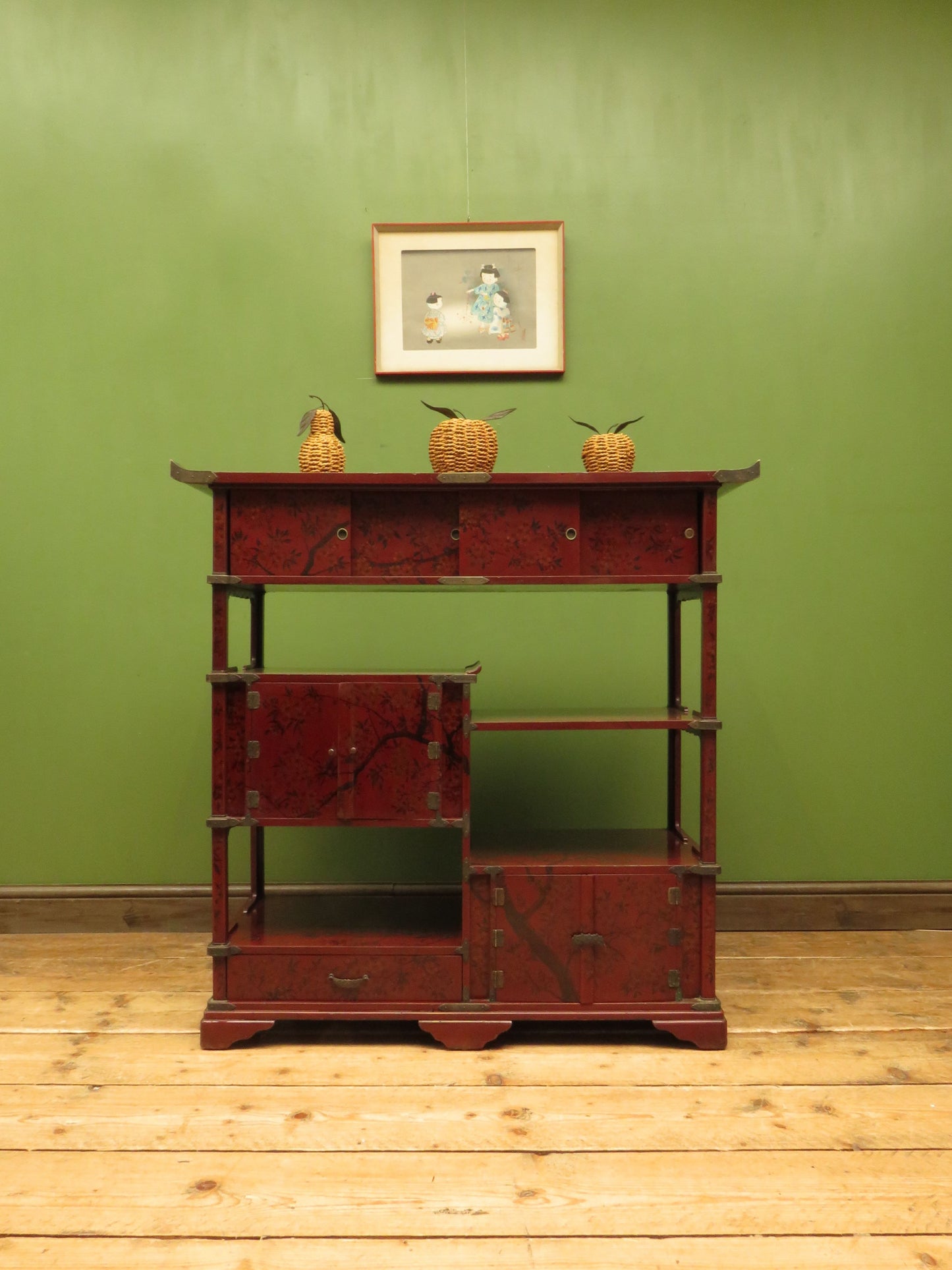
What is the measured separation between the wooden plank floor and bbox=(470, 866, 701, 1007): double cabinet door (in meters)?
0.13

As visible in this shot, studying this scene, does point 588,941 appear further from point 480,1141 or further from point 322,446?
point 322,446

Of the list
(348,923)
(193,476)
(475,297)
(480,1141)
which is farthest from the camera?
(475,297)

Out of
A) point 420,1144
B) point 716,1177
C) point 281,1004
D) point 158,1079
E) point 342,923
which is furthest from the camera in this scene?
point 342,923

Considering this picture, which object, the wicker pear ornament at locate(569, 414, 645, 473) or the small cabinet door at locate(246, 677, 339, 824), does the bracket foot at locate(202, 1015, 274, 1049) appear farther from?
the wicker pear ornament at locate(569, 414, 645, 473)

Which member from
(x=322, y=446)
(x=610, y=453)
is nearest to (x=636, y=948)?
(x=610, y=453)

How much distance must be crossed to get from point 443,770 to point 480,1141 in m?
0.74

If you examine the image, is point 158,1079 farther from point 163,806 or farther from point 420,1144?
point 163,806

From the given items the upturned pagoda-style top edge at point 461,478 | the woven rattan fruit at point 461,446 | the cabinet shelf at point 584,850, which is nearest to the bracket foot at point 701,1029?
the cabinet shelf at point 584,850

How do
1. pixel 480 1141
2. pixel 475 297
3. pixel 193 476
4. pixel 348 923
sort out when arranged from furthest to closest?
pixel 475 297 → pixel 348 923 → pixel 193 476 → pixel 480 1141

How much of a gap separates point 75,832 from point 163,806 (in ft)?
0.93

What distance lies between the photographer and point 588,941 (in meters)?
1.96

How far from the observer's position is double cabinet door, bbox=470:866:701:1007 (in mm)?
1965

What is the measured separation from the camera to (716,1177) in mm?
1457

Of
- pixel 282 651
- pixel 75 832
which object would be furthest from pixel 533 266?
pixel 75 832
